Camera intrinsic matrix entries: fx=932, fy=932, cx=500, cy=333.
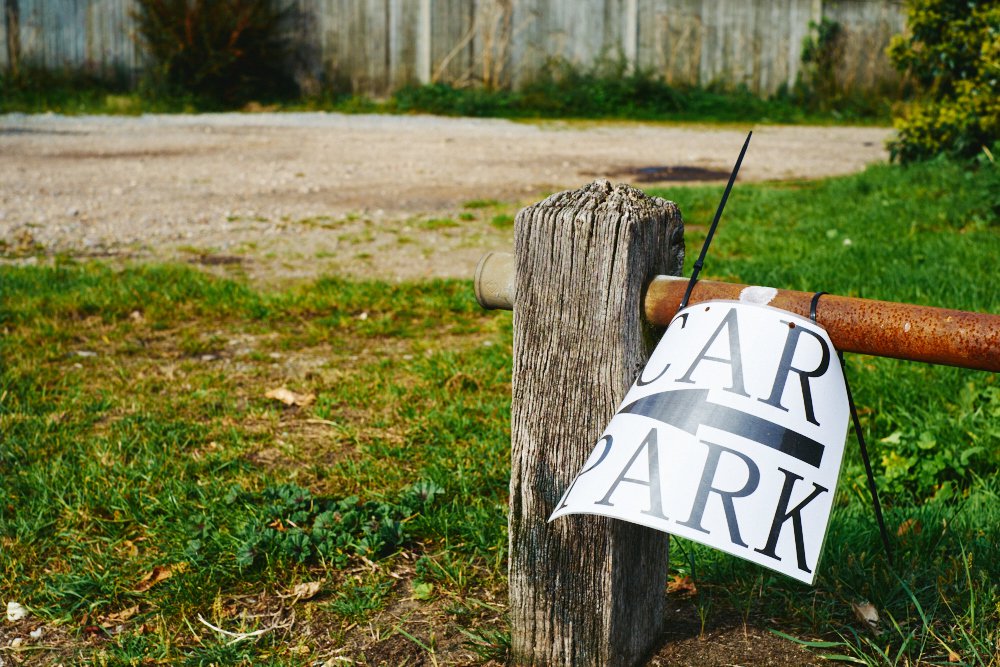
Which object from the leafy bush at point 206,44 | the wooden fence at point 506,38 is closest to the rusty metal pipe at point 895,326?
the leafy bush at point 206,44

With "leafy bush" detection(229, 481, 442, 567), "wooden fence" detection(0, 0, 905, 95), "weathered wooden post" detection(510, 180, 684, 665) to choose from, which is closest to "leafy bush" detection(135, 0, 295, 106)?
"wooden fence" detection(0, 0, 905, 95)

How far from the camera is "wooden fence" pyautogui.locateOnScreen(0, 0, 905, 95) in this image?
14070mm

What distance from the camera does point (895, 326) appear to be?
1.36 m

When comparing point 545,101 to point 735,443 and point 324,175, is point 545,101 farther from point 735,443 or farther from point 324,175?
point 735,443

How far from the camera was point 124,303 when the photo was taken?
4.61 m

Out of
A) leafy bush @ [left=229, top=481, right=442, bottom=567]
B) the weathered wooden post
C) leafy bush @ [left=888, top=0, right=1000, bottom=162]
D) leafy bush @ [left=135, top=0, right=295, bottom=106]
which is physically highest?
leafy bush @ [left=135, top=0, right=295, bottom=106]

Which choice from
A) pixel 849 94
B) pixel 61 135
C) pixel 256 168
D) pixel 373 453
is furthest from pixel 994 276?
pixel 849 94

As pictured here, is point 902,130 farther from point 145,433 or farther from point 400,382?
point 145,433

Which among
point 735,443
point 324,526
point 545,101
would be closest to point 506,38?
point 545,101

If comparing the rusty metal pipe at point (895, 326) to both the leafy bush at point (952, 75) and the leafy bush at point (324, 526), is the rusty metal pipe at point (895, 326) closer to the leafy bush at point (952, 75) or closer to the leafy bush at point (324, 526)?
the leafy bush at point (324, 526)

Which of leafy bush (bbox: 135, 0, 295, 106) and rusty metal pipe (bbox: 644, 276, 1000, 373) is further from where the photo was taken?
leafy bush (bbox: 135, 0, 295, 106)

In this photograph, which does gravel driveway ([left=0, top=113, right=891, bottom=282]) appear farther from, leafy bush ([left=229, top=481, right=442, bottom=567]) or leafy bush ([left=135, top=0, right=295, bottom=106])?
leafy bush ([left=229, top=481, right=442, bottom=567])

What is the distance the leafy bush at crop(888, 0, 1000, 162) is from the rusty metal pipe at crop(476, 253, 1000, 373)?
6.56 m

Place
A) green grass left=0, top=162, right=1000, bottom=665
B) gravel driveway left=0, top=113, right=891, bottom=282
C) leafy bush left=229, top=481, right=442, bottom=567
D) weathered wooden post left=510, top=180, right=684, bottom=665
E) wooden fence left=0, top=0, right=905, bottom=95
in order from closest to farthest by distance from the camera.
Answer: weathered wooden post left=510, top=180, right=684, bottom=665 < green grass left=0, top=162, right=1000, bottom=665 < leafy bush left=229, top=481, right=442, bottom=567 < gravel driveway left=0, top=113, right=891, bottom=282 < wooden fence left=0, top=0, right=905, bottom=95
